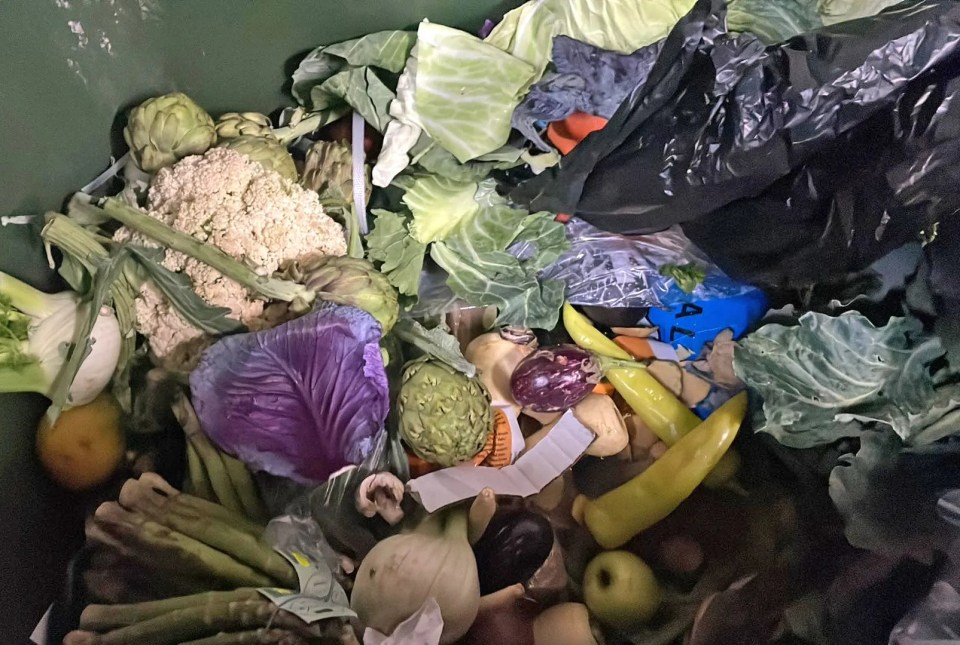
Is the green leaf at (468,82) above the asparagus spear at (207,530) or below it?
above

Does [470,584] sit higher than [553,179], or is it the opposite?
[553,179]

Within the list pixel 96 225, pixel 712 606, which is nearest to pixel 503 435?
pixel 712 606

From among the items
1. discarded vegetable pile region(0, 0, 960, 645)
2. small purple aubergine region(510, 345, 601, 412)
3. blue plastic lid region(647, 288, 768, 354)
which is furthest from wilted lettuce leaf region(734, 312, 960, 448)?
small purple aubergine region(510, 345, 601, 412)

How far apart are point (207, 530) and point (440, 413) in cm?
31

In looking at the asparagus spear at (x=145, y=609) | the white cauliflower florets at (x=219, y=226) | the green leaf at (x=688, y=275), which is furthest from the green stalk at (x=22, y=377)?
the green leaf at (x=688, y=275)

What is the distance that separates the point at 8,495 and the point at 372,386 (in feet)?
1.37

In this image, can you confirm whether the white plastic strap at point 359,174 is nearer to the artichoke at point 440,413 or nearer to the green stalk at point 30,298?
the artichoke at point 440,413

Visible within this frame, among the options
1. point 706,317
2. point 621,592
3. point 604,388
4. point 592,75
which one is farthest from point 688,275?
point 621,592

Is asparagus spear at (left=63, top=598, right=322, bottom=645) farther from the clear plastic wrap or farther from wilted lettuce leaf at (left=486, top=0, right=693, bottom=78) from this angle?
wilted lettuce leaf at (left=486, top=0, right=693, bottom=78)

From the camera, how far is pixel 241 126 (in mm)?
917

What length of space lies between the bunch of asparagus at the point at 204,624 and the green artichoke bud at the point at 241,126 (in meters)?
0.55

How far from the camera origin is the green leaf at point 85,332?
2.55ft

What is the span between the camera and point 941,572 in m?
0.71

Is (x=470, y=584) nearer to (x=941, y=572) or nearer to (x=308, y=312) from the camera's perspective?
(x=308, y=312)
